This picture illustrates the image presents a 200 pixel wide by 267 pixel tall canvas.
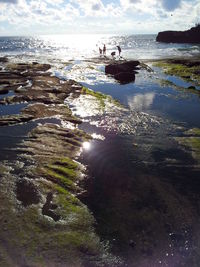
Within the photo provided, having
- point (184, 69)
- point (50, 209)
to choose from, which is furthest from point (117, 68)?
point (50, 209)

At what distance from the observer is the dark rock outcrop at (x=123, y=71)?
161 ft

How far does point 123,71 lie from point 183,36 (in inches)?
5114

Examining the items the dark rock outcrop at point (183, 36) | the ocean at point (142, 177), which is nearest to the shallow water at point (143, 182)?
the ocean at point (142, 177)

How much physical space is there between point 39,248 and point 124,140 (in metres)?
12.3

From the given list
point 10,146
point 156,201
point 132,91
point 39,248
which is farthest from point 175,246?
point 132,91

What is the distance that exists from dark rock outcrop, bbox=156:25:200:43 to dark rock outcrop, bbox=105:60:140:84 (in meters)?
117

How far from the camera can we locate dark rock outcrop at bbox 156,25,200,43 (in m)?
159

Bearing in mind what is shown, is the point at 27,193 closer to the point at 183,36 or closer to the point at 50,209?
the point at 50,209

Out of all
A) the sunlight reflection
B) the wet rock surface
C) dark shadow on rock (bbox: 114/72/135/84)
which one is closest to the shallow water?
the sunlight reflection

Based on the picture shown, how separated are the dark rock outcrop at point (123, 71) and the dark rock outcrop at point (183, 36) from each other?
117370 millimetres

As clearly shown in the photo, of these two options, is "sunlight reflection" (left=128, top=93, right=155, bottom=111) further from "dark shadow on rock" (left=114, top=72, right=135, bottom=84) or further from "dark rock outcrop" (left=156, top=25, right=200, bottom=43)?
"dark rock outcrop" (left=156, top=25, right=200, bottom=43)

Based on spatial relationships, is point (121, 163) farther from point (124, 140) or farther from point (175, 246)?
point (175, 246)

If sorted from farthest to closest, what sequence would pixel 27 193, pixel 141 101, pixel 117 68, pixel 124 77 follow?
pixel 117 68, pixel 124 77, pixel 141 101, pixel 27 193

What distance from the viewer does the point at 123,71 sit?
53.7 meters
